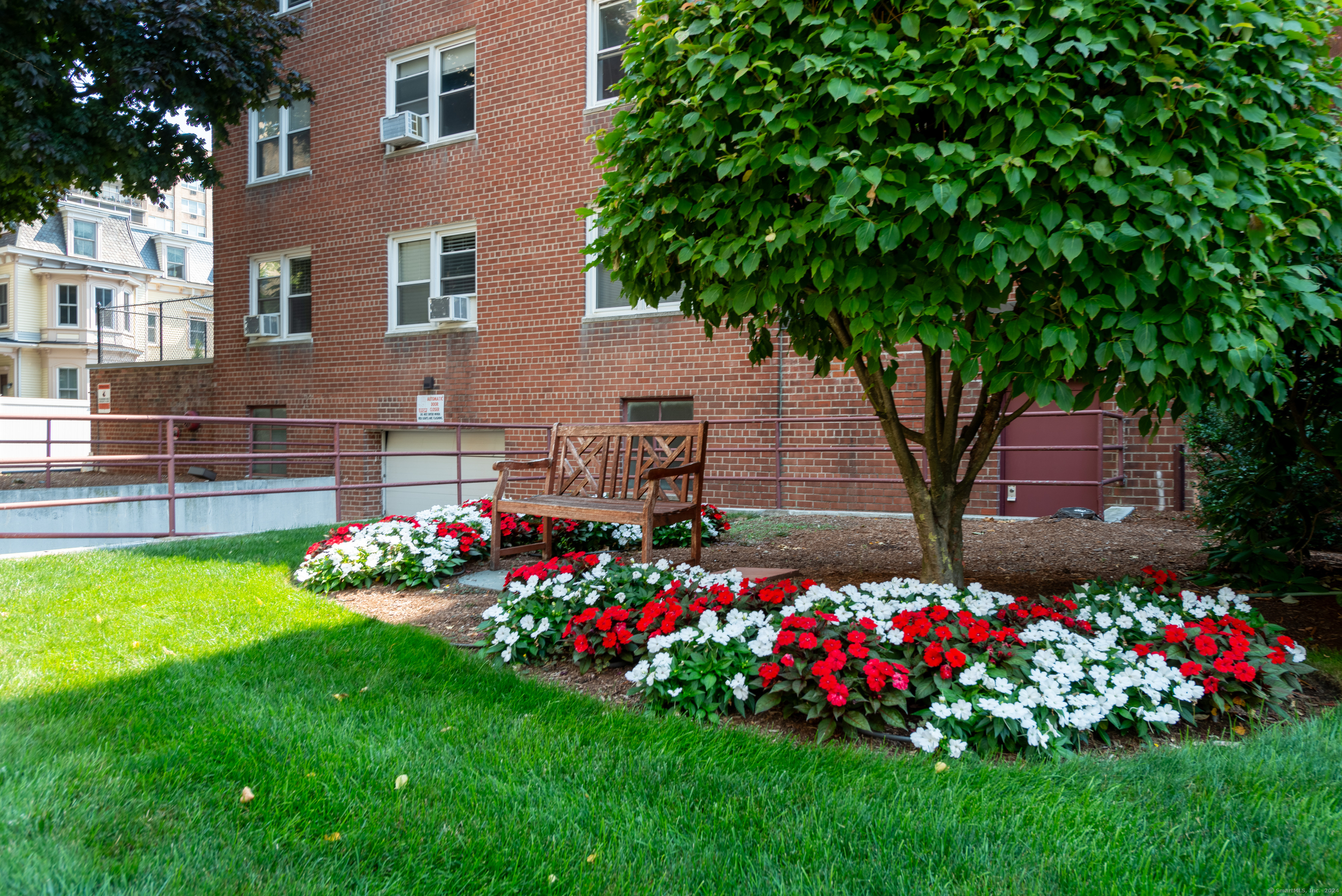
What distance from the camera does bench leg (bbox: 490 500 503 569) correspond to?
5.89 meters

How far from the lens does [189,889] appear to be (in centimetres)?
190

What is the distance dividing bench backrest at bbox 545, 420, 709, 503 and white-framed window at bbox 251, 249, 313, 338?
32.3 ft

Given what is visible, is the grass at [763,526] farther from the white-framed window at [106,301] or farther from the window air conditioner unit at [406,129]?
the white-framed window at [106,301]

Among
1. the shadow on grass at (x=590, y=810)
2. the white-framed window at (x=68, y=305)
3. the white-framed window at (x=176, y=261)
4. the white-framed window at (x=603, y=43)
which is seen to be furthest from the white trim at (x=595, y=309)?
the white-framed window at (x=176, y=261)

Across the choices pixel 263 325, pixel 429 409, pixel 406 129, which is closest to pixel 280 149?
pixel 263 325

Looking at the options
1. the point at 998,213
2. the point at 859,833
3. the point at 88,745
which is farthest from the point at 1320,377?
the point at 88,745

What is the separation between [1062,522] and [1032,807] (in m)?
5.78

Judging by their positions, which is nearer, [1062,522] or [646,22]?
[646,22]

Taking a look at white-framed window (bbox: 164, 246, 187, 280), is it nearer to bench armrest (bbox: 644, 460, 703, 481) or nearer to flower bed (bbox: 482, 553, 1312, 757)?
bench armrest (bbox: 644, 460, 703, 481)

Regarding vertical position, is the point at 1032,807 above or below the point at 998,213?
below

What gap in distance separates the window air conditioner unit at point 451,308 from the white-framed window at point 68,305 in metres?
28.2

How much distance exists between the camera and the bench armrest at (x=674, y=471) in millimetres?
5086

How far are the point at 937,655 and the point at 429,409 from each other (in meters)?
11.2

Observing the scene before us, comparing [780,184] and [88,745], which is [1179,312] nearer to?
[780,184]
